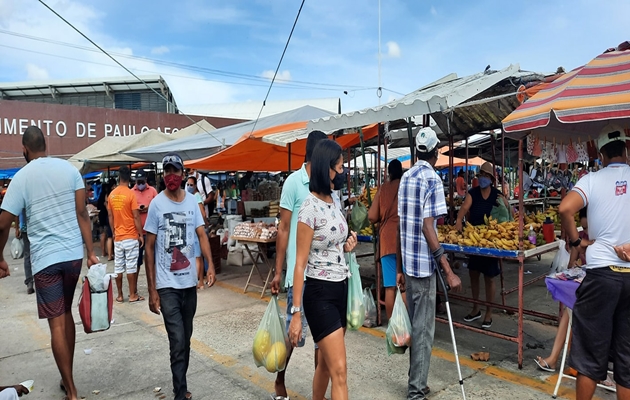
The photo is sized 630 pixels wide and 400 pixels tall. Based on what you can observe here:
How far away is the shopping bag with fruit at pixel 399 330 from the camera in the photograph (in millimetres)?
3418

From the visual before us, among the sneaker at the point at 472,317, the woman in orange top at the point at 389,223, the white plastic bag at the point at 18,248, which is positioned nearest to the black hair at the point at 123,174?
the white plastic bag at the point at 18,248

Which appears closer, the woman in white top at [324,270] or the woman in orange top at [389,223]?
the woman in white top at [324,270]

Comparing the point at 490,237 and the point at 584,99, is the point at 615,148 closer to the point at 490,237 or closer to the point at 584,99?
the point at 584,99

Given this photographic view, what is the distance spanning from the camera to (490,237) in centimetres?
463

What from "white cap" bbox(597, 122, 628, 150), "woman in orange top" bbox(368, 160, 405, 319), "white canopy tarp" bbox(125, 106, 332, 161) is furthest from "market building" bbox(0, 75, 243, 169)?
"white cap" bbox(597, 122, 628, 150)

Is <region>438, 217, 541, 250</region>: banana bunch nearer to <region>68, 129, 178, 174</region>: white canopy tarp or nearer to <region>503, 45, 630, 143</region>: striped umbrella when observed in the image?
<region>503, 45, 630, 143</region>: striped umbrella

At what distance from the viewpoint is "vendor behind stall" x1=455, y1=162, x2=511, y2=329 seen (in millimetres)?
5297

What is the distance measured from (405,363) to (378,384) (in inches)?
22.4

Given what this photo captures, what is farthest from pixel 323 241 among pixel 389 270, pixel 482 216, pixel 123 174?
pixel 123 174

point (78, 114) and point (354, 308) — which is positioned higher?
point (78, 114)

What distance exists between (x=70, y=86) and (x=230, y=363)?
110 ft

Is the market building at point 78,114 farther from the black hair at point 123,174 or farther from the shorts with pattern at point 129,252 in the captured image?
the shorts with pattern at point 129,252

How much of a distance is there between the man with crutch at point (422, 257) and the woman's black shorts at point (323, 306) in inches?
36.8

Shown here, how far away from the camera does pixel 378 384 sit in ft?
12.5
